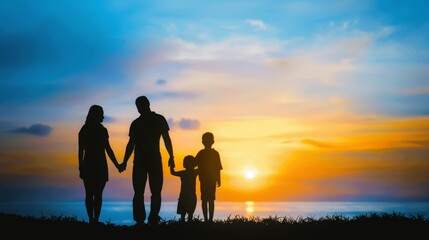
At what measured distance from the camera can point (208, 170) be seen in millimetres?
17703

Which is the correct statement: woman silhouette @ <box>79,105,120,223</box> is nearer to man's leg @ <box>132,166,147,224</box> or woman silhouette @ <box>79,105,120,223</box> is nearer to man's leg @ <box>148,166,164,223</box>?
man's leg @ <box>132,166,147,224</box>

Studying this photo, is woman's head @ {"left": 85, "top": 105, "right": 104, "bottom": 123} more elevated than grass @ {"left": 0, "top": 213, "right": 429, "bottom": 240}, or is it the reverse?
woman's head @ {"left": 85, "top": 105, "right": 104, "bottom": 123}

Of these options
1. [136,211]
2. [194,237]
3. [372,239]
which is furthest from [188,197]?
[372,239]

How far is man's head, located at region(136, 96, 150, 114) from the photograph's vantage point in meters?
14.8

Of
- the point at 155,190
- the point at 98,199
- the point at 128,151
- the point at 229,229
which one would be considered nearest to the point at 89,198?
the point at 98,199

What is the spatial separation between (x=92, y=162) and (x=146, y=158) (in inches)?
59.8

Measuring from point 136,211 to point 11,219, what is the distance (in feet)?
14.6

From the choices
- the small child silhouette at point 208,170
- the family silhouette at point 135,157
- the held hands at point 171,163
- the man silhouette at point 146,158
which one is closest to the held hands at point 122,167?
the family silhouette at point 135,157

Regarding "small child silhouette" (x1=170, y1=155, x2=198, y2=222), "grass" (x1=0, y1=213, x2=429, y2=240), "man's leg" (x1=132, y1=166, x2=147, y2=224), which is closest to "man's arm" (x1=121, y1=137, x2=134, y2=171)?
"man's leg" (x1=132, y1=166, x2=147, y2=224)

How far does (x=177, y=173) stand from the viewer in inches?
724

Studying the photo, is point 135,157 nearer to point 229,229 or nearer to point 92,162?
point 92,162

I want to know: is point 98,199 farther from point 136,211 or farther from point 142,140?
point 142,140

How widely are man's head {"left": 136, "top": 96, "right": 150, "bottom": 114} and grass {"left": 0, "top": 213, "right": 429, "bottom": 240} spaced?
3.18 meters

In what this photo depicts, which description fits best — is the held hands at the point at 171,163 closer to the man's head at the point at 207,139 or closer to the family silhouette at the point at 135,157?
the family silhouette at the point at 135,157
